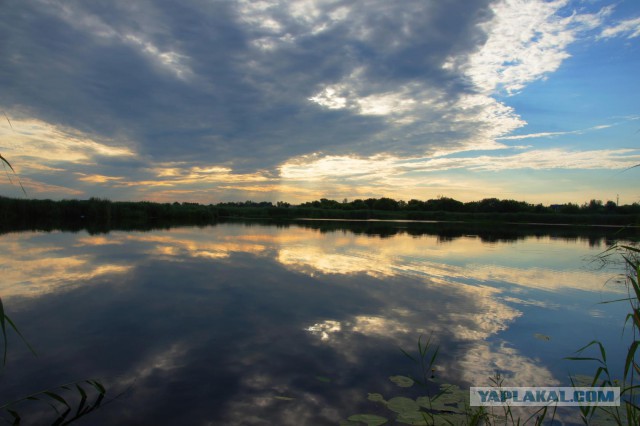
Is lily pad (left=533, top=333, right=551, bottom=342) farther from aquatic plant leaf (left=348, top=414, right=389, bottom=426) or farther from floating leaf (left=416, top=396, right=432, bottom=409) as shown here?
aquatic plant leaf (left=348, top=414, right=389, bottom=426)

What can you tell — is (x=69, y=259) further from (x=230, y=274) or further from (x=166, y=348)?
(x=166, y=348)

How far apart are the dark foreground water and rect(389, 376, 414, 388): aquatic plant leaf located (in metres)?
0.10

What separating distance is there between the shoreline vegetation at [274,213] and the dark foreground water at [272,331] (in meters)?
14.8

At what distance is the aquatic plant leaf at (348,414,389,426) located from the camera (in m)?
3.23

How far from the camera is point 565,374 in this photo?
443 centimetres

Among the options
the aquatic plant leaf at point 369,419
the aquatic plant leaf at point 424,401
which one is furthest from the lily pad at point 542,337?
the aquatic plant leaf at point 369,419

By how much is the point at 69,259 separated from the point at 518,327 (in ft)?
39.6

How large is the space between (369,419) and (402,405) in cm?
42

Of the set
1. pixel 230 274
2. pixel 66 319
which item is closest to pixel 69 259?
pixel 230 274

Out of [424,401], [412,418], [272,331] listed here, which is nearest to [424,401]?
[424,401]

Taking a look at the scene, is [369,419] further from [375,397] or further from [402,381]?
[402,381]

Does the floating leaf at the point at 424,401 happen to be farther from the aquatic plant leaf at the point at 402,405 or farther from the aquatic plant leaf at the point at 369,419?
the aquatic plant leaf at the point at 369,419

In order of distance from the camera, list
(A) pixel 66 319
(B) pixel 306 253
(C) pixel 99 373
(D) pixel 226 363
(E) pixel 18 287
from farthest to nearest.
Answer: (B) pixel 306 253 < (E) pixel 18 287 < (A) pixel 66 319 < (D) pixel 226 363 < (C) pixel 99 373

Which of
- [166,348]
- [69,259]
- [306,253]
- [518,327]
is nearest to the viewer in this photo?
[166,348]
